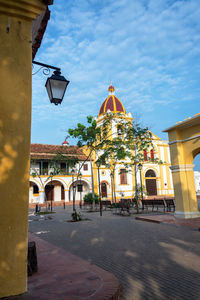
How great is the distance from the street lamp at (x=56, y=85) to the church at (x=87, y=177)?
71.1 feet

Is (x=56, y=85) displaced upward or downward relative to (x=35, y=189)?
upward

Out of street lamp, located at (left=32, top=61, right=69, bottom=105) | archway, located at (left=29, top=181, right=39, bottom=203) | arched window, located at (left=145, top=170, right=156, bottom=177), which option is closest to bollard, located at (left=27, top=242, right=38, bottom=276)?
street lamp, located at (left=32, top=61, right=69, bottom=105)

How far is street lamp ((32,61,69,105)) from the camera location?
12.9 ft

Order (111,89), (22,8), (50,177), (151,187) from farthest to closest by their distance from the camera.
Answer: (111,89) < (151,187) < (50,177) < (22,8)

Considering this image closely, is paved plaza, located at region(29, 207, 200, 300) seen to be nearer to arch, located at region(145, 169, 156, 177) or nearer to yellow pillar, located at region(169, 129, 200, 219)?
yellow pillar, located at region(169, 129, 200, 219)

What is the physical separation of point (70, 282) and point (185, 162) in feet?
30.2

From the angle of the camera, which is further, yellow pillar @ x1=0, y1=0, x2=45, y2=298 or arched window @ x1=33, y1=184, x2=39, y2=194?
arched window @ x1=33, y1=184, x2=39, y2=194

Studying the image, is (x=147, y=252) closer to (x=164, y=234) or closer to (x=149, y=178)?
(x=164, y=234)

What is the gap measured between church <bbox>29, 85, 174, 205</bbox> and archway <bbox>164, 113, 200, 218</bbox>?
14236 mm

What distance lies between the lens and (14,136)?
2814 mm

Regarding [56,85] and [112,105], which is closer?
[56,85]

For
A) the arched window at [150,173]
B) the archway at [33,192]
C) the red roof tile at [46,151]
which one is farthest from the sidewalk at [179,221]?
the arched window at [150,173]

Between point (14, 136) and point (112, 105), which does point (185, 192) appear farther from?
point (112, 105)

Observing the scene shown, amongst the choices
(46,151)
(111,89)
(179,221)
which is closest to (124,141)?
(179,221)
